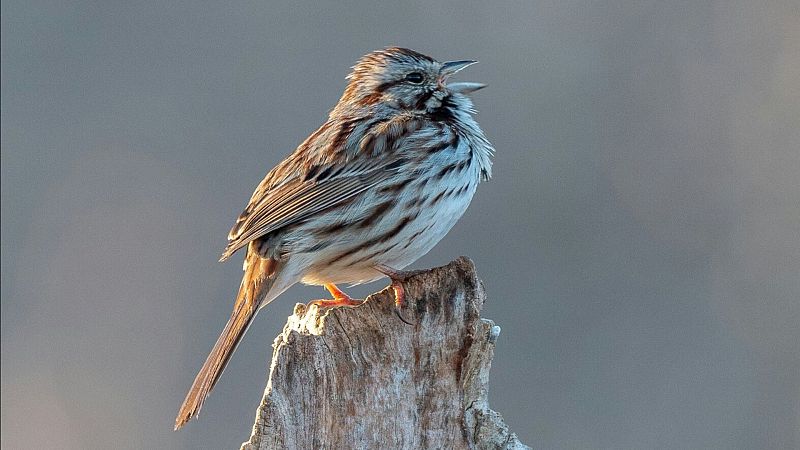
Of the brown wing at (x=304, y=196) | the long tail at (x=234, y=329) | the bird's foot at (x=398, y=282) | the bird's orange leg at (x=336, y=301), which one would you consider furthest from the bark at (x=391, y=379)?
the brown wing at (x=304, y=196)

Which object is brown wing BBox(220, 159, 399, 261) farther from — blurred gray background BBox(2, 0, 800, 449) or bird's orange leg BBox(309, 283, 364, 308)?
blurred gray background BBox(2, 0, 800, 449)

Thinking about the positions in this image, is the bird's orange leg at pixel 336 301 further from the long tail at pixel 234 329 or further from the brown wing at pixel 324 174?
the brown wing at pixel 324 174

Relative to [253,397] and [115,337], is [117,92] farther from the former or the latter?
[253,397]

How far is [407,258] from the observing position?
5.18 m

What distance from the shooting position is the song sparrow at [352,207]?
5.11 metres

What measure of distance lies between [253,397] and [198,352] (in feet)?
1.58

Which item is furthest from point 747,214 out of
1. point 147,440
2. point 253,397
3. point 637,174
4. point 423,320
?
point 423,320

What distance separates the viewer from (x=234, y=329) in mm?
4965

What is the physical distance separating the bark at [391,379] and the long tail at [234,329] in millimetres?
596

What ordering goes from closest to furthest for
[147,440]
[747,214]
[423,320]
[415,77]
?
[423,320] < [415,77] < [147,440] < [747,214]

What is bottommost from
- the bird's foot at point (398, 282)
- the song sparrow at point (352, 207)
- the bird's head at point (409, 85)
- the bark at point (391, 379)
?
the bark at point (391, 379)

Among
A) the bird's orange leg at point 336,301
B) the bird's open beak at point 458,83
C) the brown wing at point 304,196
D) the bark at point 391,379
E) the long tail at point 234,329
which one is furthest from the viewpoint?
the bird's open beak at point 458,83

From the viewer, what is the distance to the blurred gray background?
759 cm

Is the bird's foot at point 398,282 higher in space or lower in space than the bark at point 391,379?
higher
